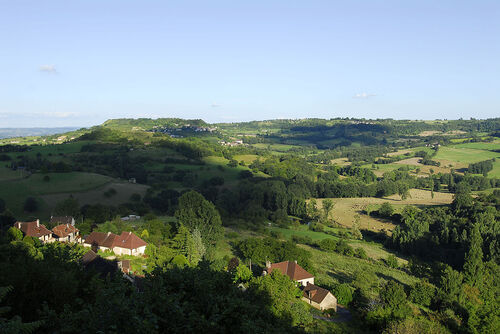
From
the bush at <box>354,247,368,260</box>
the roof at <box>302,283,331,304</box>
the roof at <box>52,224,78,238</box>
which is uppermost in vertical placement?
the roof at <box>52,224,78,238</box>

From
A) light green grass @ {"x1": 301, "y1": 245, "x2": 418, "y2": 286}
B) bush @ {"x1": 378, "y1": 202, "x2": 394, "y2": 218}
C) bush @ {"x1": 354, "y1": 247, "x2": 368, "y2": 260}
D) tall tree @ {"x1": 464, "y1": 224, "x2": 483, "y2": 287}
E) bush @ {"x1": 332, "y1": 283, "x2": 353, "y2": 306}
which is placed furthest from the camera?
bush @ {"x1": 378, "y1": 202, "x2": 394, "y2": 218}

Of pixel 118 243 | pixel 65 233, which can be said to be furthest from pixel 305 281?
pixel 65 233

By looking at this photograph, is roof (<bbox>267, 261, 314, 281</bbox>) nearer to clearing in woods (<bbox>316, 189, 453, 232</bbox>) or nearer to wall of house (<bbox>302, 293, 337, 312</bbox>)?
wall of house (<bbox>302, 293, 337, 312</bbox>)

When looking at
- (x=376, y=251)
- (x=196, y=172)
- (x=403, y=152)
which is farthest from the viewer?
(x=403, y=152)

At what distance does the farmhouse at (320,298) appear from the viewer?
30.6 m

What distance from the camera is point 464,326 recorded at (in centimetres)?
2766

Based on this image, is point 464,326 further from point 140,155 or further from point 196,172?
point 140,155

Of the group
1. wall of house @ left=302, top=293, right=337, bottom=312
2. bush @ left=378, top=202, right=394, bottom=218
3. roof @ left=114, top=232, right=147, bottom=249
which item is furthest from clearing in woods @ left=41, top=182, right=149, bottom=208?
bush @ left=378, top=202, right=394, bottom=218

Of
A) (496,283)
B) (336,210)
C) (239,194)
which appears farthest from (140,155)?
(496,283)

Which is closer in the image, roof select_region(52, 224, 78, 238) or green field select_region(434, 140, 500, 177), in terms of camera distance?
roof select_region(52, 224, 78, 238)

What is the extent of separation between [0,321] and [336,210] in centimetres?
7544

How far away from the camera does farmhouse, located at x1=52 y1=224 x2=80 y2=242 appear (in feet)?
131

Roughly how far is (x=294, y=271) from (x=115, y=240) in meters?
18.8

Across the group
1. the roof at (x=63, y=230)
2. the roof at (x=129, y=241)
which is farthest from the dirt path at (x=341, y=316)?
the roof at (x=63, y=230)
